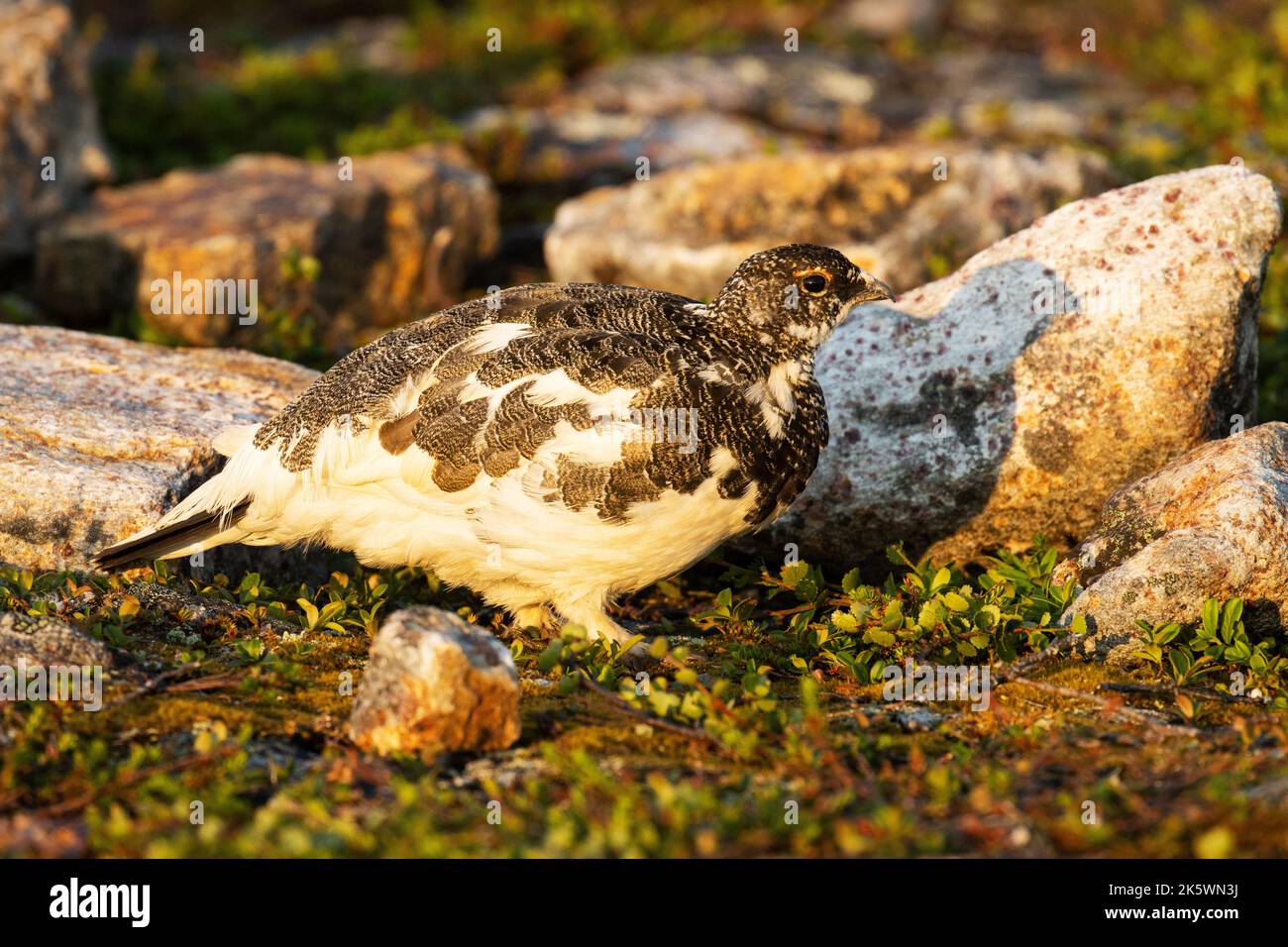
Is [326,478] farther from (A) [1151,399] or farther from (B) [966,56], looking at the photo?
(B) [966,56]

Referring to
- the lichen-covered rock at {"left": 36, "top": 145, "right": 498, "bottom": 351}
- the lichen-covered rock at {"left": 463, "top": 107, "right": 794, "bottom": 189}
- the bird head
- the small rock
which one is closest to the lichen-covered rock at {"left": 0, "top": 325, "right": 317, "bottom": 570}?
the small rock

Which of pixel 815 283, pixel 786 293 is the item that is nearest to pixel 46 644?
pixel 786 293

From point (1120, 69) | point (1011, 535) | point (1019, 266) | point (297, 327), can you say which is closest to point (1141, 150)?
point (1120, 69)

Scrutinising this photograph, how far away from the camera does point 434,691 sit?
15.9 ft

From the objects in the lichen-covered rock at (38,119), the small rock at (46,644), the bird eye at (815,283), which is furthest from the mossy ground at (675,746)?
the lichen-covered rock at (38,119)

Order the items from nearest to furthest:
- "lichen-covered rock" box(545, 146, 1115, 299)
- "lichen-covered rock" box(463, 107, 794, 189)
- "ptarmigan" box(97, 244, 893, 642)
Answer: "ptarmigan" box(97, 244, 893, 642) → "lichen-covered rock" box(545, 146, 1115, 299) → "lichen-covered rock" box(463, 107, 794, 189)

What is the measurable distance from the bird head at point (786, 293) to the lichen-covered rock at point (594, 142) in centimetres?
605

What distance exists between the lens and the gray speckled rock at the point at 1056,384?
22.5 ft

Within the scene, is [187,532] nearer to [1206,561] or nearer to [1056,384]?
[1056,384]

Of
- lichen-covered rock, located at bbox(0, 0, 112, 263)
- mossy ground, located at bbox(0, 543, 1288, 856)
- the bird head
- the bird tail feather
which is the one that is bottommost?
mossy ground, located at bbox(0, 543, 1288, 856)

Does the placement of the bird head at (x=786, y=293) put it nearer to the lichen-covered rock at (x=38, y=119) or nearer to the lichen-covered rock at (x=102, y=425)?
the lichen-covered rock at (x=102, y=425)

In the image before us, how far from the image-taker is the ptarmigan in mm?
5699

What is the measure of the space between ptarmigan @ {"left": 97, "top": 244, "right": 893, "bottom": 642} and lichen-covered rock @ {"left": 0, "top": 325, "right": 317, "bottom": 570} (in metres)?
0.30

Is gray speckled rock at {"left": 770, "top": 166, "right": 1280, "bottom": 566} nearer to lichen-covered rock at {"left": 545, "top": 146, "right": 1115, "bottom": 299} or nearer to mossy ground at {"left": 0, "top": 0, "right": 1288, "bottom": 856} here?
mossy ground at {"left": 0, "top": 0, "right": 1288, "bottom": 856}
